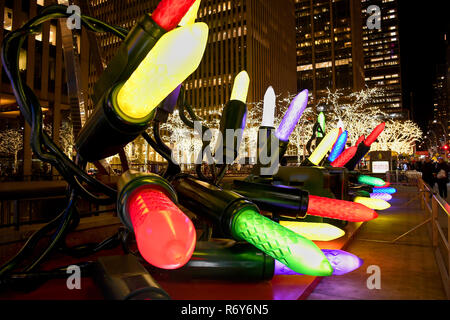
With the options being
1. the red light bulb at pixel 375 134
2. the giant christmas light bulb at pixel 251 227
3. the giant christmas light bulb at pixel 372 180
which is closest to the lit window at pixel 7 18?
the red light bulb at pixel 375 134

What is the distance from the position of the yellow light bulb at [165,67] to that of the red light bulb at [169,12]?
0.17 metres

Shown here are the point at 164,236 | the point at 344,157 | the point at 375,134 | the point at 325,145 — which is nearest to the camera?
the point at 164,236

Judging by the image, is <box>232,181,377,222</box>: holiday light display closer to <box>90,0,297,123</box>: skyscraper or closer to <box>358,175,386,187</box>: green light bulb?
<box>358,175,386,187</box>: green light bulb

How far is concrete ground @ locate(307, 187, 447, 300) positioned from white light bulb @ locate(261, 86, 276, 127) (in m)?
2.05

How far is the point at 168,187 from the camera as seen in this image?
2053 mm

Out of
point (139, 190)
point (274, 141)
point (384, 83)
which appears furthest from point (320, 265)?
point (384, 83)

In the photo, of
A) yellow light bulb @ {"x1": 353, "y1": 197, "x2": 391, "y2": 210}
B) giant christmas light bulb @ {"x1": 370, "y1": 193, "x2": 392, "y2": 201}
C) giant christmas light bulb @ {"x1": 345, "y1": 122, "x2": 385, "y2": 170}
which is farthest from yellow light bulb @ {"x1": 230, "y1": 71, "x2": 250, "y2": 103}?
giant christmas light bulb @ {"x1": 370, "y1": 193, "x2": 392, "y2": 201}

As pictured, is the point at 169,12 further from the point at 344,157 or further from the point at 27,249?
the point at 344,157

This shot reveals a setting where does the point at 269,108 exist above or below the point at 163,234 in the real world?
above

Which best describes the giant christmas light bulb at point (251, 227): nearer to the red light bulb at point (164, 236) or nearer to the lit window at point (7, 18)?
the red light bulb at point (164, 236)

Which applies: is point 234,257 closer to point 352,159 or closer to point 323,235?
point 323,235

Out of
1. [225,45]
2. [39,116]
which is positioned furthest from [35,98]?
[225,45]

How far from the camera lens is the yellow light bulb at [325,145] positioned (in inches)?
219

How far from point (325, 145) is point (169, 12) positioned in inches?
178
